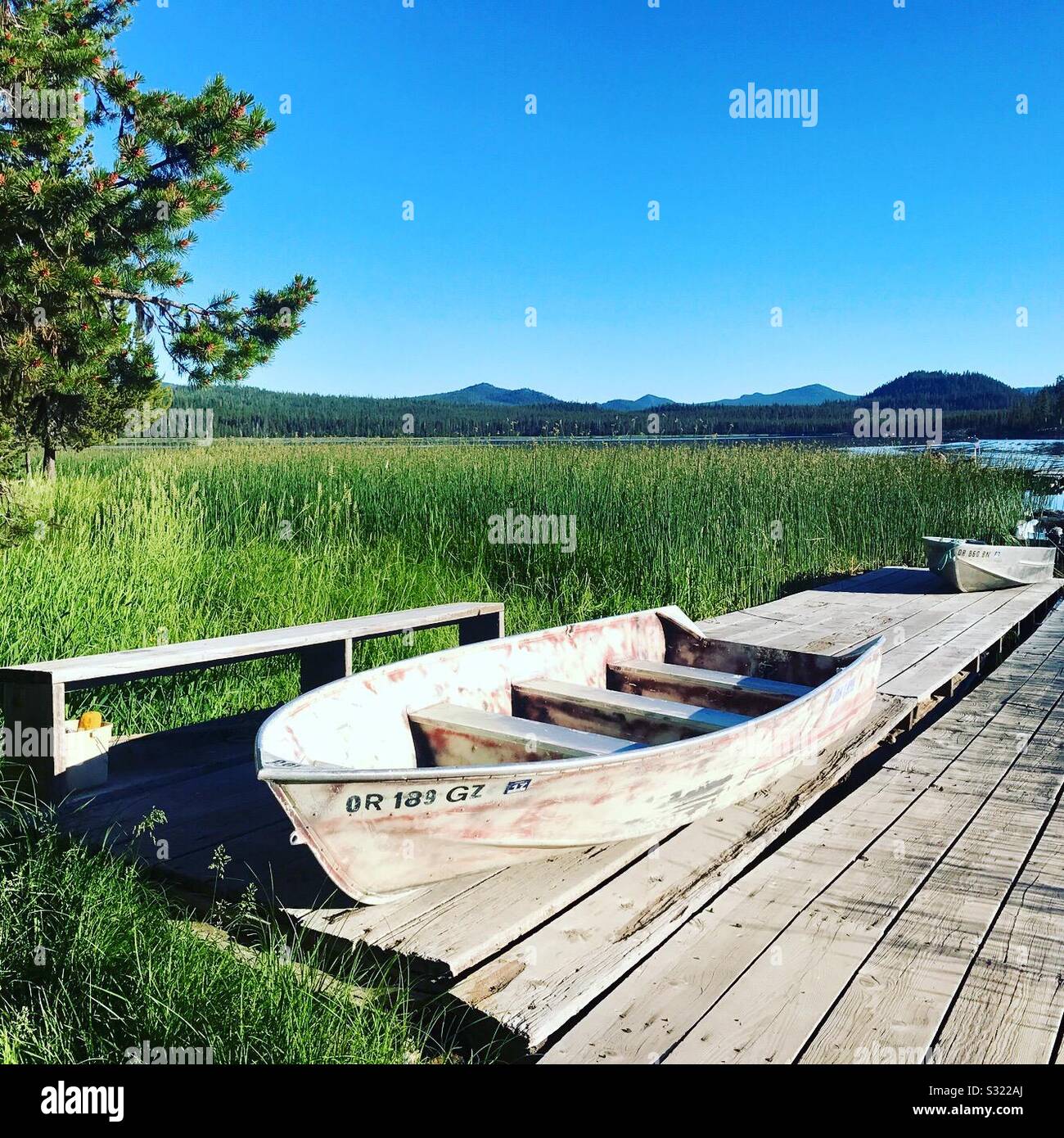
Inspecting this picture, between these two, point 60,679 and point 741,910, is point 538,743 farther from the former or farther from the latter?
point 60,679

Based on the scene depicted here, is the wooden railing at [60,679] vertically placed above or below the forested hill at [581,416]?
below

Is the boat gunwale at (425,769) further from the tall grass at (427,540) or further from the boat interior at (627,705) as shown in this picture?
the tall grass at (427,540)

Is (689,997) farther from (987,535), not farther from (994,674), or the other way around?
(987,535)

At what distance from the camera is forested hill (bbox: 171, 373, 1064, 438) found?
3750 cm

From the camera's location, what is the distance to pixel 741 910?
2.55m

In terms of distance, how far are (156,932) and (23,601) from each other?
107 inches

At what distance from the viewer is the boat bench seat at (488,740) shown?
3002mm

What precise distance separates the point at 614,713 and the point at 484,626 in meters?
1.44
